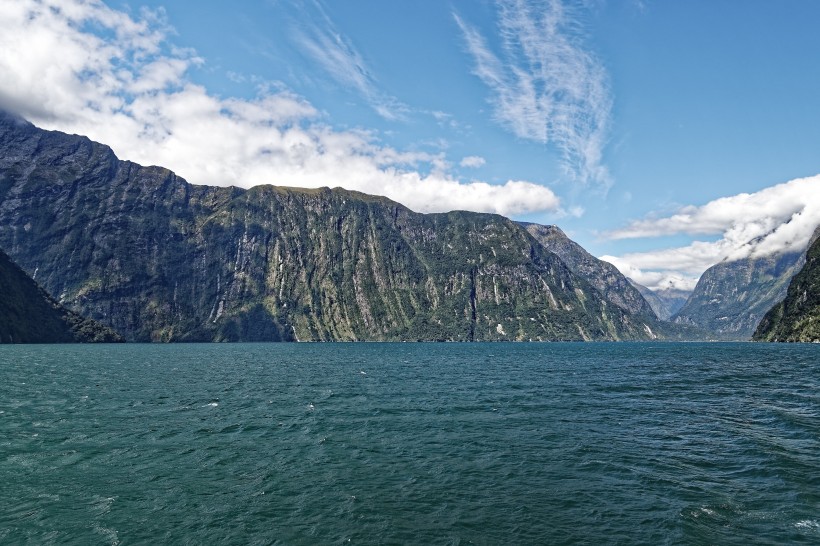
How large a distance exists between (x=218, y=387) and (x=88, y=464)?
52.3 meters

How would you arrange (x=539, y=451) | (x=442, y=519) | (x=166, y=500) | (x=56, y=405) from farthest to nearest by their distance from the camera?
1. (x=56, y=405)
2. (x=539, y=451)
3. (x=166, y=500)
4. (x=442, y=519)

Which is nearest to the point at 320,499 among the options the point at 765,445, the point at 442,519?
the point at 442,519

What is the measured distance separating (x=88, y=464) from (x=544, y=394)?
6097 cm

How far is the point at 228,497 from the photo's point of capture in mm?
30844

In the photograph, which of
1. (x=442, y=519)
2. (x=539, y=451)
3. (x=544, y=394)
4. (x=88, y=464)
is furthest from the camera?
(x=544, y=394)

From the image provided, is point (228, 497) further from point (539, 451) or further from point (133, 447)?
point (539, 451)

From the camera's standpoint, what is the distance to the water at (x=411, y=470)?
25.9 metres

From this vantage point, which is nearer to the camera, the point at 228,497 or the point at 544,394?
the point at 228,497

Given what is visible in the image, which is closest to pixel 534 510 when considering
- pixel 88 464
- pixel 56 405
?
pixel 88 464

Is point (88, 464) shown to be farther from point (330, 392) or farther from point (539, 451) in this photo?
point (330, 392)

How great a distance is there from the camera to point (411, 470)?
1437 inches

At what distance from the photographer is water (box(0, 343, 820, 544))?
25.9m

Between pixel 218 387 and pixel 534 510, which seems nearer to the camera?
pixel 534 510

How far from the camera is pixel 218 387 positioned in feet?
291
